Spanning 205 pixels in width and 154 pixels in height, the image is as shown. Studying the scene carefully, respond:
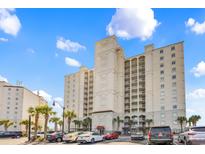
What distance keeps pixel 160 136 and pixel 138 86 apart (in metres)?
86.4

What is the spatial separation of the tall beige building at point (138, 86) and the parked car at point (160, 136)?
7362 cm

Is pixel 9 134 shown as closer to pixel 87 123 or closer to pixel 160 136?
pixel 160 136

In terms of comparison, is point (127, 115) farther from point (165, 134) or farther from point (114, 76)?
point (165, 134)

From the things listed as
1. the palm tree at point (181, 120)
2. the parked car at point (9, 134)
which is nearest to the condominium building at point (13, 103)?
the palm tree at point (181, 120)

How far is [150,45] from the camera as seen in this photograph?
10531 centimetres

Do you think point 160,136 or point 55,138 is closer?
point 160,136

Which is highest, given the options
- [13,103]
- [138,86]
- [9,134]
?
[138,86]

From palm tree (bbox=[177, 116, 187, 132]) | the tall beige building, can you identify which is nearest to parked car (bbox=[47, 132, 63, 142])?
palm tree (bbox=[177, 116, 187, 132])

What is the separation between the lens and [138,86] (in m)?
107

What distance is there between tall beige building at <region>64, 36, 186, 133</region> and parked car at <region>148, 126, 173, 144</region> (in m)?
73.6

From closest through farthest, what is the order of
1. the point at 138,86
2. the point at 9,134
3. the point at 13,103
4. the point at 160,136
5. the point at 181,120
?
the point at 160,136 < the point at 9,134 < the point at 181,120 < the point at 138,86 < the point at 13,103

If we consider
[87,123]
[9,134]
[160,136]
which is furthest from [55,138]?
[87,123]

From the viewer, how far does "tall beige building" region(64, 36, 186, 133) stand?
9469cm
